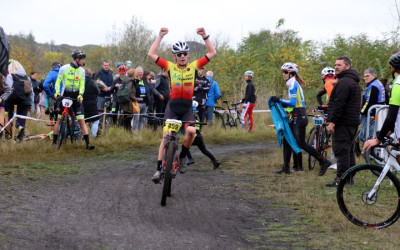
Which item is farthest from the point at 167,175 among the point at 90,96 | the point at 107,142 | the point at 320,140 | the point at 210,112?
the point at 210,112

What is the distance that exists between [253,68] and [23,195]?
2145cm

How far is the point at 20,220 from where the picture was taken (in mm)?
5973

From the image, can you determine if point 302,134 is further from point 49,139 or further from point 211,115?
point 211,115

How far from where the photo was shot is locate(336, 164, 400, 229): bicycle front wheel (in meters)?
6.02

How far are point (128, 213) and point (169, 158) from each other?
1.06m

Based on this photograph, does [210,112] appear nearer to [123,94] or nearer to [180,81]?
[123,94]

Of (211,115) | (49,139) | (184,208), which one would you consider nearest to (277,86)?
(211,115)

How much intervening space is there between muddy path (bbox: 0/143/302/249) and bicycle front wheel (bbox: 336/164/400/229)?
3.40 ft

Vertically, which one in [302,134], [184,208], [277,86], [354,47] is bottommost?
[184,208]

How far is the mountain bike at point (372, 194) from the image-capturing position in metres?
6.02

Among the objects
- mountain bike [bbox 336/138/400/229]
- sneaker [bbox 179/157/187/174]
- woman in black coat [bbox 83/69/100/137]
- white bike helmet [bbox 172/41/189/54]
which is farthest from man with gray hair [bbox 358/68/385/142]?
woman in black coat [bbox 83/69/100/137]

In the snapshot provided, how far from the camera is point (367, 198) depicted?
6.24 metres

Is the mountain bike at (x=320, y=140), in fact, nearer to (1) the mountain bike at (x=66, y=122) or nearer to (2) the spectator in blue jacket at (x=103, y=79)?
(1) the mountain bike at (x=66, y=122)

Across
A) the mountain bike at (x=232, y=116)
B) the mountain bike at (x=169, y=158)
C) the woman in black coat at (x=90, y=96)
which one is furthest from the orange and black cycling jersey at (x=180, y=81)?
the mountain bike at (x=232, y=116)
